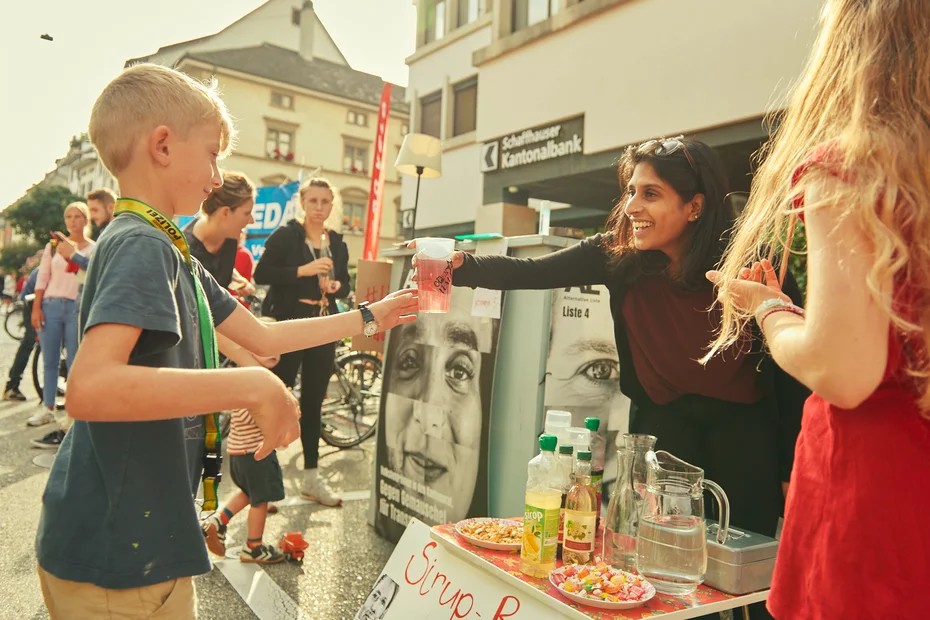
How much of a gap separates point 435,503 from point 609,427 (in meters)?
1.13

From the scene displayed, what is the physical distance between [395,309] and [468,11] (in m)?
18.0

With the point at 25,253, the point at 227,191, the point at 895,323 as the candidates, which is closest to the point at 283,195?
the point at 227,191

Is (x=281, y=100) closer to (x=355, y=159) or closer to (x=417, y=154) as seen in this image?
(x=355, y=159)

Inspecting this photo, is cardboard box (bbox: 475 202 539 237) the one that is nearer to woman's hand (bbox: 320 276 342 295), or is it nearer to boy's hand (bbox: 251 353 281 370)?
woman's hand (bbox: 320 276 342 295)

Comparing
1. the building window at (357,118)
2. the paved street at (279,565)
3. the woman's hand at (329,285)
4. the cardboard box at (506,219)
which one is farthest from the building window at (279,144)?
the woman's hand at (329,285)

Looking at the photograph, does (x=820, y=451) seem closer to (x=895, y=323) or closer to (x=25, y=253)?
(x=895, y=323)

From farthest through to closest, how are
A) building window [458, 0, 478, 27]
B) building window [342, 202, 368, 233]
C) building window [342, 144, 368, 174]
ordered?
building window [342, 144, 368, 174]
building window [342, 202, 368, 233]
building window [458, 0, 478, 27]

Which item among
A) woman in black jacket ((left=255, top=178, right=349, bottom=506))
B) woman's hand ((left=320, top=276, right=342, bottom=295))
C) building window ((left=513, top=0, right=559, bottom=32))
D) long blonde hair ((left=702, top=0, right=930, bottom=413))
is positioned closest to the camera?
long blonde hair ((left=702, top=0, right=930, bottom=413))

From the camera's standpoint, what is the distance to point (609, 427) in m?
3.45

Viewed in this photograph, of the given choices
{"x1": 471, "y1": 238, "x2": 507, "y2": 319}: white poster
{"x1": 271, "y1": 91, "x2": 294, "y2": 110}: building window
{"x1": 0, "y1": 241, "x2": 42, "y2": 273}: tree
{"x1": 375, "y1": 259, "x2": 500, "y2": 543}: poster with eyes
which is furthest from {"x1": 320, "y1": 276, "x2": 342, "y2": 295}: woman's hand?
{"x1": 0, "y1": 241, "x2": 42, "y2": 273}: tree

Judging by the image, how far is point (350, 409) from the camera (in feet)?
22.9

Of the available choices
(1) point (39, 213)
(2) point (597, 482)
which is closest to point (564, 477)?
(2) point (597, 482)

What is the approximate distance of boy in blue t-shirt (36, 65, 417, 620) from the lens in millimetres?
1259

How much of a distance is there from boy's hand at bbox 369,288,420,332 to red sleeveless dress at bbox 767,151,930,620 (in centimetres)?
142
